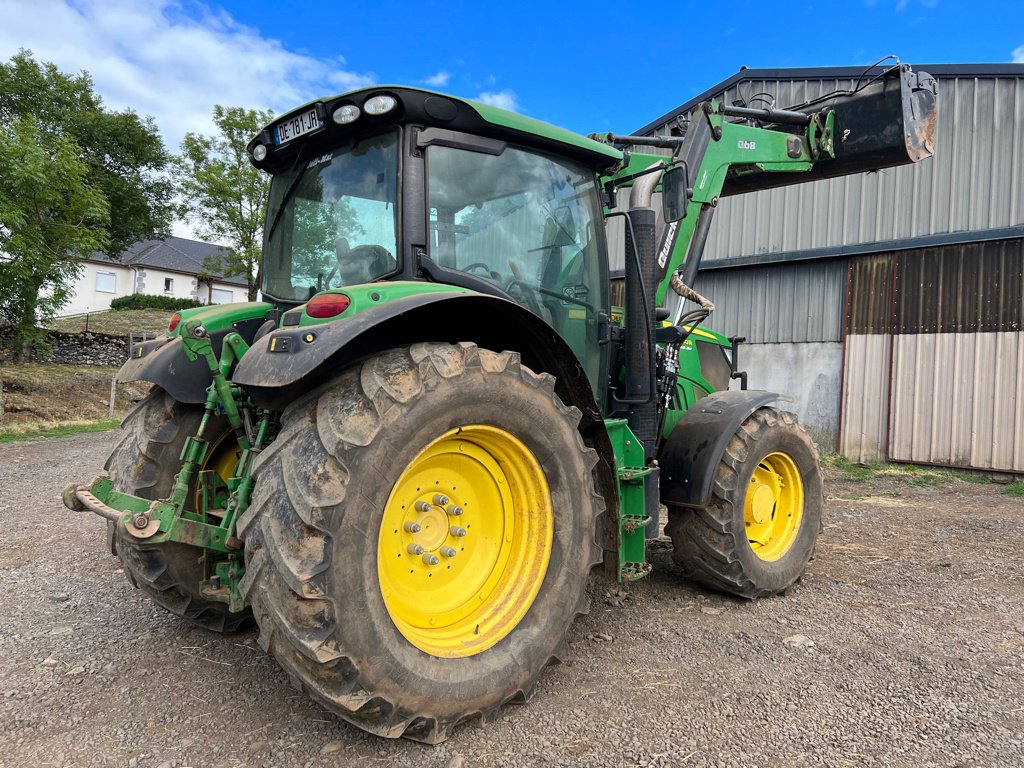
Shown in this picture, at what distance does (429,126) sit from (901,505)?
6655 millimetres

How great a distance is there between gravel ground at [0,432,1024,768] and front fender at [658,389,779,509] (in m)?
0.64

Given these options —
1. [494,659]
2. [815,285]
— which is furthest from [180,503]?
[815,285]

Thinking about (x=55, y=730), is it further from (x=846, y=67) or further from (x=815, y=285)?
(x=846, y=67)

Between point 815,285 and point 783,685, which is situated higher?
point 815,285

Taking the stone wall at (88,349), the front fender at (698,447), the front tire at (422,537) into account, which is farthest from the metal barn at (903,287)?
the stone wall at (88,349)

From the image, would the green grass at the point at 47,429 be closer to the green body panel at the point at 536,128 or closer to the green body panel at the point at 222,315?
the green body panel at the point at 222,315

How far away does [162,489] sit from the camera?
127 inches

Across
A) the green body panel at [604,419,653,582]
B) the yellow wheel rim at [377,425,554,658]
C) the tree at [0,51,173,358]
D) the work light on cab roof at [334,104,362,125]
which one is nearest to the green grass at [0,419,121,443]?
the tree at [0,51,173,358]

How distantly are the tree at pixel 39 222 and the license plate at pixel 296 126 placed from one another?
10.2 m

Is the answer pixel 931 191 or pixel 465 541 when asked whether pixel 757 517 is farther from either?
pixel 931 191

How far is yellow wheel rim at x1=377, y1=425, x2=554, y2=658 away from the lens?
8.40ft

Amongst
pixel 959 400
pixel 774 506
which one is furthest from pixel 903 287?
pixel 774 506

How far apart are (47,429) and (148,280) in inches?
1327

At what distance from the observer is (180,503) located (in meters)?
2.65
